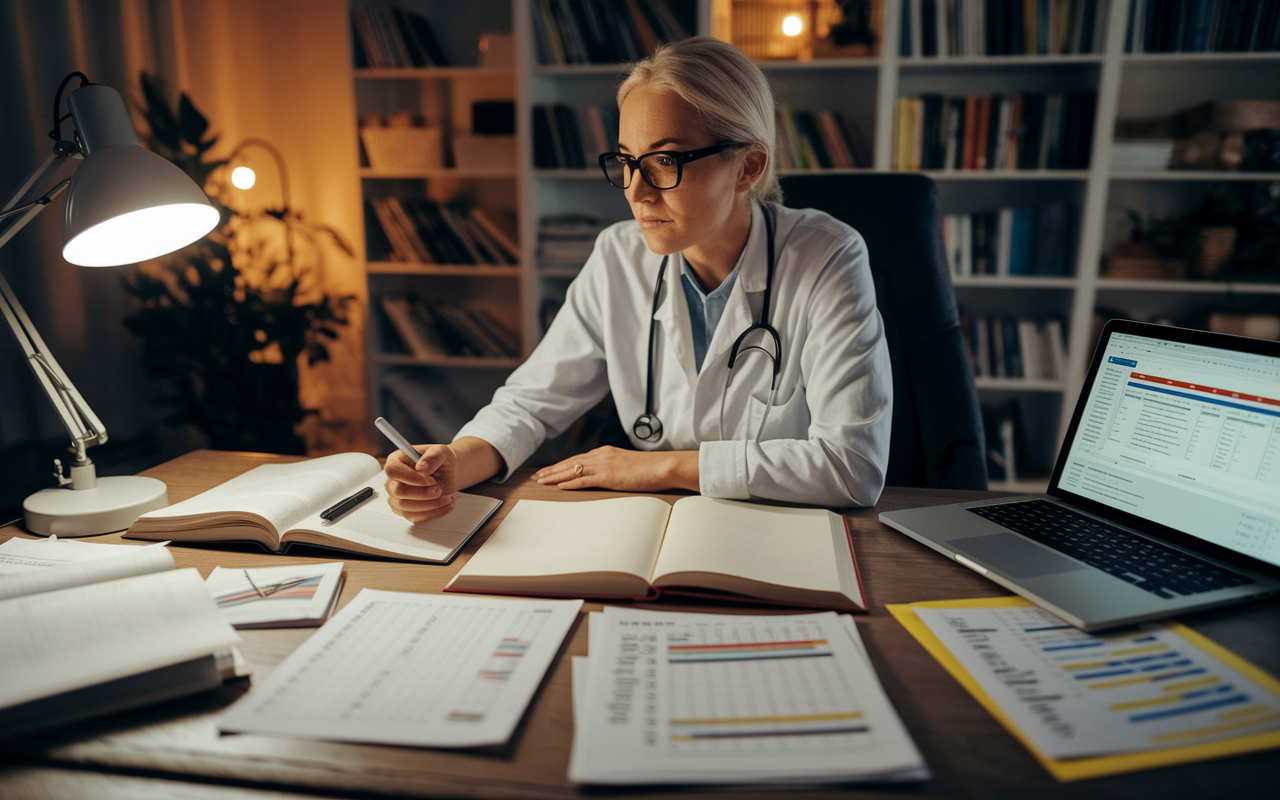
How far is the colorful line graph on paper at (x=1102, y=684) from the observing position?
53cm

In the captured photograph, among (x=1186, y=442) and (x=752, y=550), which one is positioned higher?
(x=1186, y=442)

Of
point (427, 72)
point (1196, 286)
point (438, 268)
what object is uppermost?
point (427, 72)

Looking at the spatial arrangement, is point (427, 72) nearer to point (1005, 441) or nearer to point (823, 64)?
point (823, 64)

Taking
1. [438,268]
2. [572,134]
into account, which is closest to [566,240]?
[572,134]

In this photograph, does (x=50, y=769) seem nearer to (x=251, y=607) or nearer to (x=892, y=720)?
(x=251, y=607)

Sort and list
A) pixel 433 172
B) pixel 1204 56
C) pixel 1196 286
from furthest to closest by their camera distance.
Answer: pixel 433 172, pixel 1196 286, pixel 1204 56

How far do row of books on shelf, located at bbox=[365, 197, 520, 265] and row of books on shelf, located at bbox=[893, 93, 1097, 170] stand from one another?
145 cm

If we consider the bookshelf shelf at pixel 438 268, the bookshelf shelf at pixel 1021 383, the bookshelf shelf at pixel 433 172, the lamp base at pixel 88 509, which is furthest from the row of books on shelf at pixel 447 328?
the lamp base at pixel 88 509

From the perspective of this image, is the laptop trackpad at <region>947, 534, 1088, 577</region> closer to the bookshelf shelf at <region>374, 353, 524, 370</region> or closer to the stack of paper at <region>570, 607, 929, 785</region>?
the stack of paper at <region>570, 607, 929, 785</region>

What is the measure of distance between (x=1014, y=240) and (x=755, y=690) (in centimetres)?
238

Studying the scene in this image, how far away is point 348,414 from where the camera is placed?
329cm

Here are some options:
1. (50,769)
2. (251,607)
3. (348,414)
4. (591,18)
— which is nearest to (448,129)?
(591,18)

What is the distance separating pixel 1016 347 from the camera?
2576mm

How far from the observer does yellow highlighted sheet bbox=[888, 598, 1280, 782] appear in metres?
0.52
